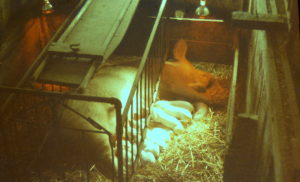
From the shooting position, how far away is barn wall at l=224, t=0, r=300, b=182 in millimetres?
2293

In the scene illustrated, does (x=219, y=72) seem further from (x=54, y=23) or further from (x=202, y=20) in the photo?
(x=54, y=23)

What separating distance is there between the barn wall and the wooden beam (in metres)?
0.09

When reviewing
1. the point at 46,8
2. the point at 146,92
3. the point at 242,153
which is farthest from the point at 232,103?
the point at 46,8

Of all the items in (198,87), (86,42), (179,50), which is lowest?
(198,87)

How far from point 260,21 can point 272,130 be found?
64.2 inches

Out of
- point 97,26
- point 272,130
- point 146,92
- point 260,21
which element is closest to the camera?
point 272,130

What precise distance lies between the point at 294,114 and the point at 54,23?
614 cm

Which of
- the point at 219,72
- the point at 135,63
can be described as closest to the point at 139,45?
the point at 135,63

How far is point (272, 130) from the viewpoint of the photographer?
2.59 meters

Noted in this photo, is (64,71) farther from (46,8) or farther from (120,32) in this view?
(46,8)

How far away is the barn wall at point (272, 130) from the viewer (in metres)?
2.29

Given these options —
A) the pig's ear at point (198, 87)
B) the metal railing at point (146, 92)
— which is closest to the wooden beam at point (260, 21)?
the metal railing at point (146, 92)

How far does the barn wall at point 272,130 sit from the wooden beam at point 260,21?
91 millimetres

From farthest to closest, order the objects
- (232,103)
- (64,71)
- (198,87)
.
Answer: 1. (198,87)
2. (64,71)
3. (232,103)
